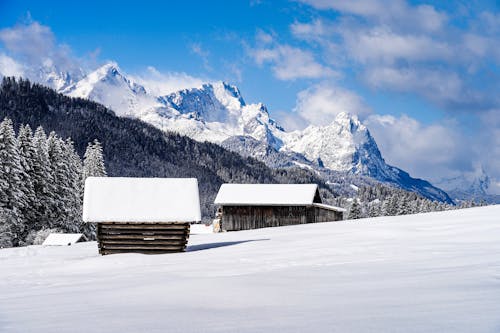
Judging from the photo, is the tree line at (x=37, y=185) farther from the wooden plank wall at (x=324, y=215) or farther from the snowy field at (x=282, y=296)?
the snowy field at (x=282, y=296)

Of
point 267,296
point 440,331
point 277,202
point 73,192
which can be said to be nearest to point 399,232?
point 267,296

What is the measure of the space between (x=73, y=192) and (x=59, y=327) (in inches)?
1955

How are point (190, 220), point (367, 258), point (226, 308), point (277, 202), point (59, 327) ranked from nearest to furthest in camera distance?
point (59, 327)
point (226, 308)
point (367, 258)
point (190, 220)
point (277, 202)

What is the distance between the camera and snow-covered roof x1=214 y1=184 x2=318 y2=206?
5259 cm

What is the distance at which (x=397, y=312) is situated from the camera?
22.1 feet

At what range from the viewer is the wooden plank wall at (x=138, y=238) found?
23812 millimetres

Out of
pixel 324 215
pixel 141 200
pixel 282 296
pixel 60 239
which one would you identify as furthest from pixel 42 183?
pixel 282 296

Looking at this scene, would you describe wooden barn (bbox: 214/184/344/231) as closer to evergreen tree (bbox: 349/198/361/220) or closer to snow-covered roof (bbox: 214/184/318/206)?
snow-covered roof (bbox: 214/184/318/206)

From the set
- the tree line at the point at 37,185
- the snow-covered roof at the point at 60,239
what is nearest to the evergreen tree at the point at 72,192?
the tree line at the point at 37,185

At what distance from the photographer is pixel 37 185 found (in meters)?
49.4

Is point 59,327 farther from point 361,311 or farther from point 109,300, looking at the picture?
point 361,311

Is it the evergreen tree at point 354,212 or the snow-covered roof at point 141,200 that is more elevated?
the snow-covered roof at point 141,200

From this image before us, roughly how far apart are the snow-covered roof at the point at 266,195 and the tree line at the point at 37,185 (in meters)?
16.1

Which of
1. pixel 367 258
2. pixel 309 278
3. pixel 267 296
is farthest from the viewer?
pixel 367 258
